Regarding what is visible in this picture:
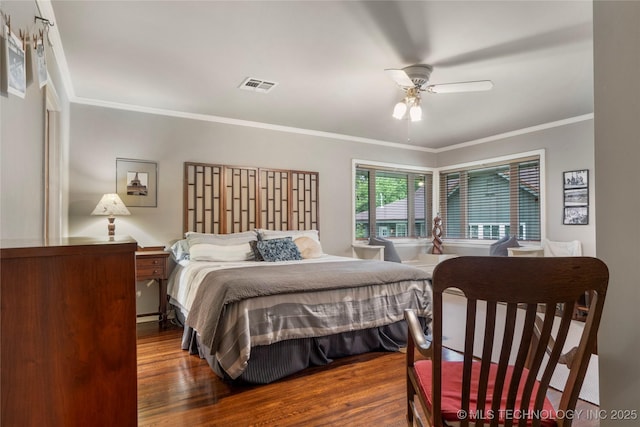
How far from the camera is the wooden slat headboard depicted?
14.5 feet

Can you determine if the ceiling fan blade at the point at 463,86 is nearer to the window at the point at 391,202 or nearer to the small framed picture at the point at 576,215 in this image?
the small framed picture at the point at 576,215

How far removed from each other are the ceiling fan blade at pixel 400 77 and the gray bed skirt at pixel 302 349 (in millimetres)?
2103

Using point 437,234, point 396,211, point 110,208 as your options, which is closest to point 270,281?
point 110,208

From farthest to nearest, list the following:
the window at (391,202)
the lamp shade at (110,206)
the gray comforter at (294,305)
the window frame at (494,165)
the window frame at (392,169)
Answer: the window at (391,202) < the window frame at (392,169) < the window frame at (494,165) < the lamp shade at (110,206) < the gray comforter at (294,305)

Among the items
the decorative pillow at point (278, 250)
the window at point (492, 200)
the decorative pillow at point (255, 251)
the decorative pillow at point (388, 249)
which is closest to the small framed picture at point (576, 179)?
the window at point (492, 200)

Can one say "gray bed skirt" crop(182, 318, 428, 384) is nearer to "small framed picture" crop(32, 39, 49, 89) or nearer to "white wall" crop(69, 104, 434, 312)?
"white wall" crop(69, 104, 434, 312)

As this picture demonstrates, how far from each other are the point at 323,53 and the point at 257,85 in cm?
92

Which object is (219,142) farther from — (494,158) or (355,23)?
(494,158)

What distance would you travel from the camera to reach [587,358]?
1.07m

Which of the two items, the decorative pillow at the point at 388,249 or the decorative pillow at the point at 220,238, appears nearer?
the decorative pillow at the point at 220,238

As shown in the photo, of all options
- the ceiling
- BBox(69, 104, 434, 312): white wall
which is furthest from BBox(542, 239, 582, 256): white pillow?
BBox(69, 104, 434, 312): white wall

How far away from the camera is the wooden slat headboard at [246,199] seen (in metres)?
4.43

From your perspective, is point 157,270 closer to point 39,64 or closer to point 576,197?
point 39,64

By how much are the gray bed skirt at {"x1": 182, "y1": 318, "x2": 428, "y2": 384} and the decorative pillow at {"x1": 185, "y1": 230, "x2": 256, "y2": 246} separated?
42.0 inches
